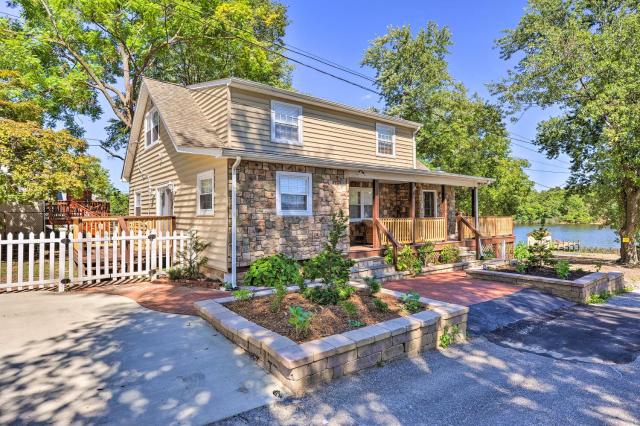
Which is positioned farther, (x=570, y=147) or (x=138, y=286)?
(x=570, y=147)

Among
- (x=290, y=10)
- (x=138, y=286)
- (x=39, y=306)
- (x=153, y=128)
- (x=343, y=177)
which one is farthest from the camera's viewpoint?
(x=290, y=10)

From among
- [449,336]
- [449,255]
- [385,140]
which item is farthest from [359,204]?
[449,336]

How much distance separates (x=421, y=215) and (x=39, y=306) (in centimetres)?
1226

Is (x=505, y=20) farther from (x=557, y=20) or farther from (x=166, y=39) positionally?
(x=166, y=39)

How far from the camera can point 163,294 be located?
7230 millimetres

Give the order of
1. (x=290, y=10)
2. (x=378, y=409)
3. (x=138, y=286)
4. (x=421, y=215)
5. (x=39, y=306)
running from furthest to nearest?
(x=290, y=10)
(x=421, y=215)
(x=138, y=286)
(x=39, y=306)
(x=378, y=409)

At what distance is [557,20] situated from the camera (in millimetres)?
14953

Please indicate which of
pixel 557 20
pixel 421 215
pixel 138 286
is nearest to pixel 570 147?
pixel 557 20

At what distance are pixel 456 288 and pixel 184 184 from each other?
8026mm

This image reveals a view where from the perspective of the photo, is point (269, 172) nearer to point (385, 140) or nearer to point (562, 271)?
point (385, 140)

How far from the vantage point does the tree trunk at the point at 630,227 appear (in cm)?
1355

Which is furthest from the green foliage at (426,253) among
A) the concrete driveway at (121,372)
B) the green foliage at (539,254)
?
the concrete driveway at (121,372)

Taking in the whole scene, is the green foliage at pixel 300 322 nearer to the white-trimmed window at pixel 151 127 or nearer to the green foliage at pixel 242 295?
the green foliage at pixel 242 295

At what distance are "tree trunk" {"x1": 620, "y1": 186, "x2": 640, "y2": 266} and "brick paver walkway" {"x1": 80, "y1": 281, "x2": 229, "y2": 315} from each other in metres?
15.7
